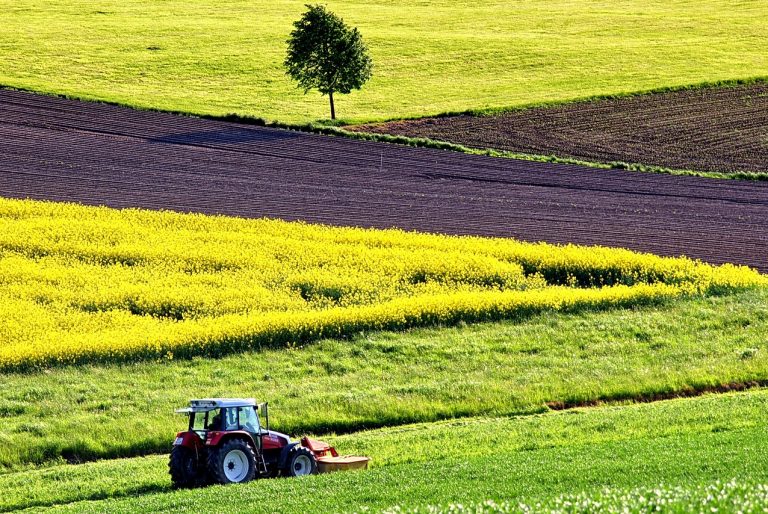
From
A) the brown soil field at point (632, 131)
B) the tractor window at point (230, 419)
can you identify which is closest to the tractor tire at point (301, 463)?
the tractor window at point (230, 419)

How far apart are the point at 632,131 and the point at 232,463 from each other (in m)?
40.2

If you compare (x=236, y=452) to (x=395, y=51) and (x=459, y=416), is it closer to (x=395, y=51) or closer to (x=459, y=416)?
(x=459, y=416)

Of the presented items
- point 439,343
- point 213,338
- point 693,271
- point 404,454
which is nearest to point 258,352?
point 213,338

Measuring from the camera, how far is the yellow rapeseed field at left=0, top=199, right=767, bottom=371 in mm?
29453

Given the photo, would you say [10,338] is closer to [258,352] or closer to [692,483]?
[258,352]

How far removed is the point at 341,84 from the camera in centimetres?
5769

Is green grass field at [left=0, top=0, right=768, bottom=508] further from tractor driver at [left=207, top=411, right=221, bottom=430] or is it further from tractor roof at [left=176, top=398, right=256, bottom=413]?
tractor roof at [left=176, top=398, right=256, bottom=413]

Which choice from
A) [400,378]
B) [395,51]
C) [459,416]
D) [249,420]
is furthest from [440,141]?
[249,420]

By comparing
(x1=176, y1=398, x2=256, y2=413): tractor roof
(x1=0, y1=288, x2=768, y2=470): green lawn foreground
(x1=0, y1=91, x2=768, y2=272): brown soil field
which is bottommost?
(x1=0, y1=288, x2=768, y2=470): green lawn foreground

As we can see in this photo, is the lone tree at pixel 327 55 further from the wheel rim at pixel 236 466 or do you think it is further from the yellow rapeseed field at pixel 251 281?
the wheel rim at pixel 236 466

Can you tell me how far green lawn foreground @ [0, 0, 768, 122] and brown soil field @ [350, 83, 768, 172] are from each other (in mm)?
2926

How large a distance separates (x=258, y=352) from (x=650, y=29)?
61.2m

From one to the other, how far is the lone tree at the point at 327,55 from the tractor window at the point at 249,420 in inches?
1489

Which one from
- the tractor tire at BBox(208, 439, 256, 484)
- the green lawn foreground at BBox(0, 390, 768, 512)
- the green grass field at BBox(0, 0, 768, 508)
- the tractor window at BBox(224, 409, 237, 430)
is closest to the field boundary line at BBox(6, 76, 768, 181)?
the green grass field at BBox(0, 0, 768, 508)
